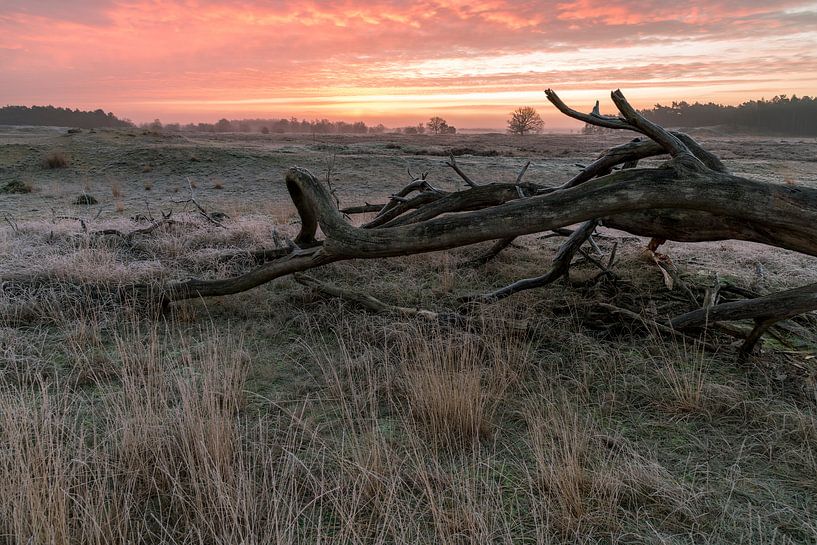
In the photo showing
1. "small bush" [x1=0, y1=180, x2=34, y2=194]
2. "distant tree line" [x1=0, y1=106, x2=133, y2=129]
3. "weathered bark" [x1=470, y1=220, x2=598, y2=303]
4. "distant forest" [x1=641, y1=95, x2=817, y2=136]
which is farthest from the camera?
"distant forest" [x1=641, y1=95, x2=817, y2=136]

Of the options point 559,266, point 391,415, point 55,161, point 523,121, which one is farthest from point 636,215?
point 523,121

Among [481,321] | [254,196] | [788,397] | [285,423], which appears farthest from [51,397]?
[254,196]

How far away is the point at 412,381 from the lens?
3.14 m

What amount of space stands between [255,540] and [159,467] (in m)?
0.75

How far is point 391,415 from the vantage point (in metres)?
3.04

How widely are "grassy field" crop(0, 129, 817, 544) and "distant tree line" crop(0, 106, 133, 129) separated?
85554 mm

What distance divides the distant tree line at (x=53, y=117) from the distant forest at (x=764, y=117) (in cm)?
10771

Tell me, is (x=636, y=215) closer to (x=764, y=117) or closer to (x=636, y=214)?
(x=636, y=214)

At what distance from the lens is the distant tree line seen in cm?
A: 7419

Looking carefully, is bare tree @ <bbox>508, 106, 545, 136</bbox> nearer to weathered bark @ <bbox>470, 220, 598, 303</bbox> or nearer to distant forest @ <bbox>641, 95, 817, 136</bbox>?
distant forest @ <bbox>641, 95, 817, 136</bbox>

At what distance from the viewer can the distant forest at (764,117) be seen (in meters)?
79.8

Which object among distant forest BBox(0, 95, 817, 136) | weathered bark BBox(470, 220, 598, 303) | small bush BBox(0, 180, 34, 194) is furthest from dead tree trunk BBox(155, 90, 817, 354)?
distant forest BBox(0, 95, 817, 136)

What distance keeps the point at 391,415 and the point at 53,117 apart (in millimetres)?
96523

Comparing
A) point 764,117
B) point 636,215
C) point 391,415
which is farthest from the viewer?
point 764,117
